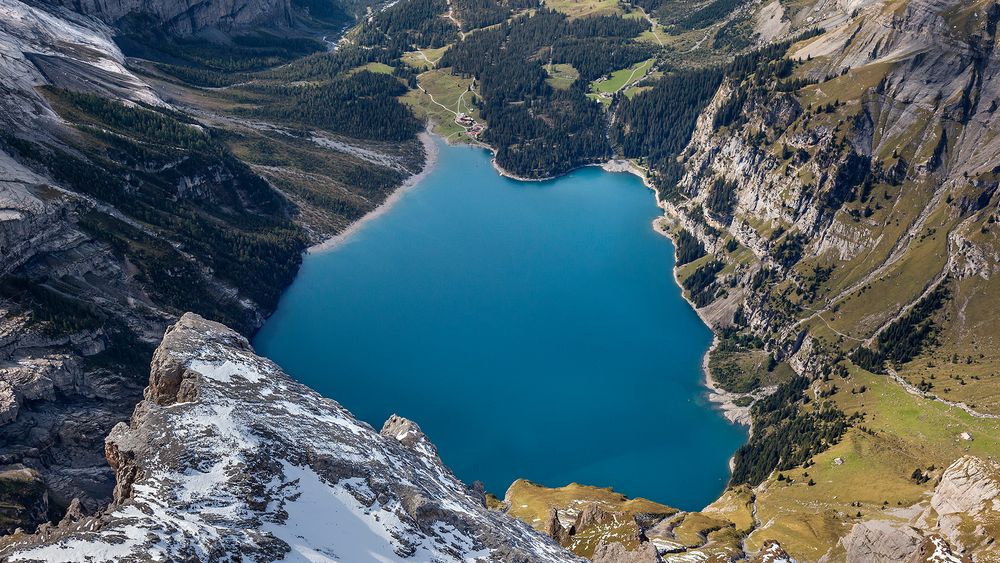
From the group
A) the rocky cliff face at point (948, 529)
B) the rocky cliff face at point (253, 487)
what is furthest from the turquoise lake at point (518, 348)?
the rocky cliff face at point (253, 487)

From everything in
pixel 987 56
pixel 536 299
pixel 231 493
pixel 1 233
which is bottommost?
pixel 231 493

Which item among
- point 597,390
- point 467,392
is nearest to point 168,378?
point 467,392

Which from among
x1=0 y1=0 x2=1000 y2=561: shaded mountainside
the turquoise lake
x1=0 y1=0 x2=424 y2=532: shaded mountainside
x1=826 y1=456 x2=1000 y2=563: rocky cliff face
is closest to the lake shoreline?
x1=0 y1=0 x2=424 y2=532: shaded mountainside

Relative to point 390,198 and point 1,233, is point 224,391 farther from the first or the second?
point 390,198

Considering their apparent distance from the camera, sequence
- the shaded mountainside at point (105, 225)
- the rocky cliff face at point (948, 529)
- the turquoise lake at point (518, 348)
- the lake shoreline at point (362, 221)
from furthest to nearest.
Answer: the lake shoreline at point (362, 221), the turquoise lake at point (518, 348), the shaded mountainside at point (105, 225), the rocky cliff face at point (948, 529)

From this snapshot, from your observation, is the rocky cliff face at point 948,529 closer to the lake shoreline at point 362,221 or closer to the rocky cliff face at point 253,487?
the rocky cliff face at point 253,487

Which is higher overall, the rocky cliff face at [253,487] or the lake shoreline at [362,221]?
the lake shoreline at [362,221]
